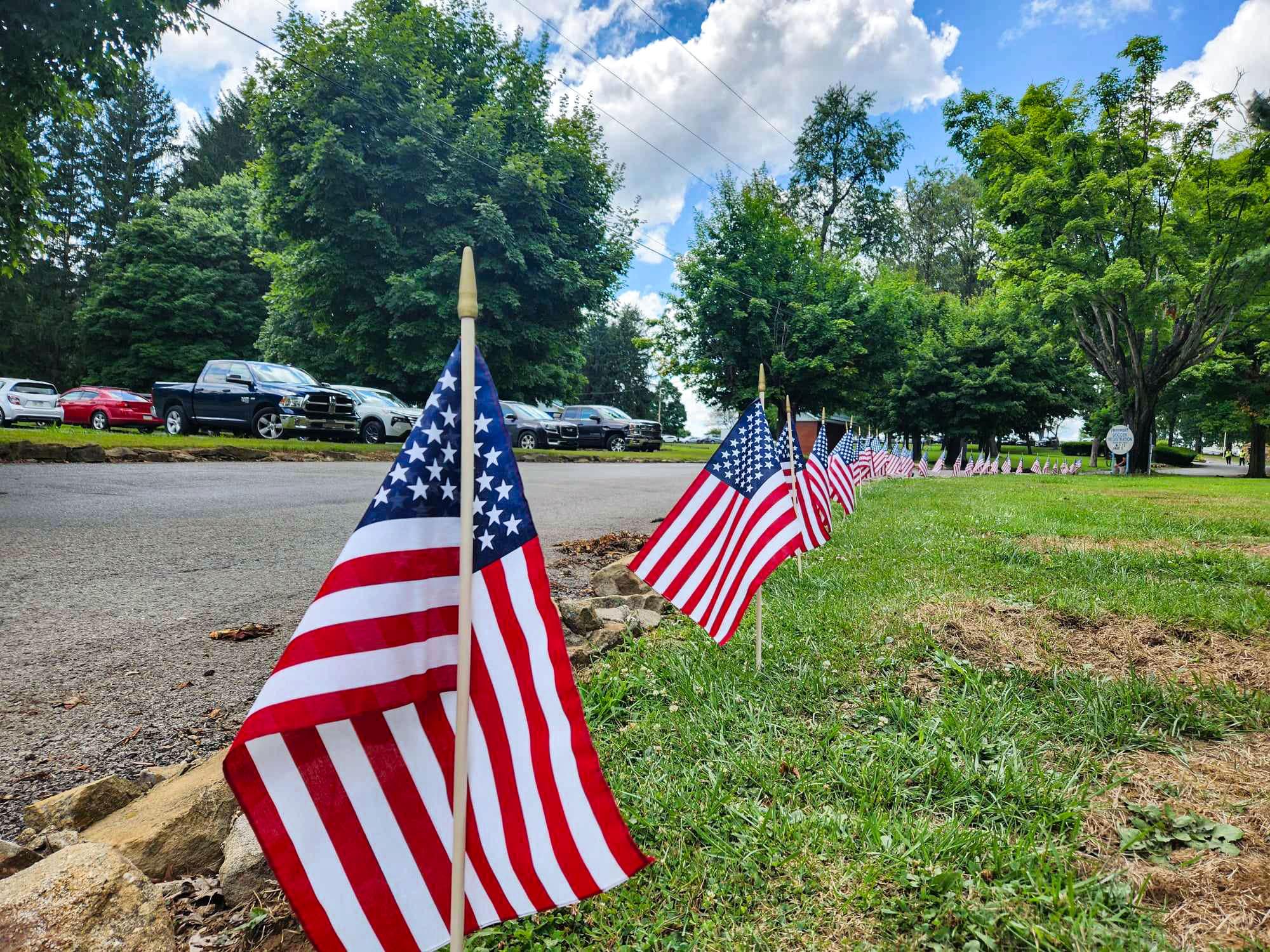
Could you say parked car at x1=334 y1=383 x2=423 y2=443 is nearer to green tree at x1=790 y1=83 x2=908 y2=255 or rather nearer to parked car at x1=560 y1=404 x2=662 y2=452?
parked car at x1=560 y1=404 x2=662 y2=452

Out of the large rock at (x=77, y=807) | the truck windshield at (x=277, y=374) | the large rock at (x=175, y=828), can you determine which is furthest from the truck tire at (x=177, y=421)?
the large rock at (x=175, y=828)

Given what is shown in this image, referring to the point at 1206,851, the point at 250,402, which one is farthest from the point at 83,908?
the point at 250,402

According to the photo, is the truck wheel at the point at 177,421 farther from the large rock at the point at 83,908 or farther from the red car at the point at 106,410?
the large rock at the point at 83,908

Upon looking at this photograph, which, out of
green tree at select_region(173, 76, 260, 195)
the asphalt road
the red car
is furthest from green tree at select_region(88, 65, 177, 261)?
the asphalt road

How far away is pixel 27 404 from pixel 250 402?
13.2 m

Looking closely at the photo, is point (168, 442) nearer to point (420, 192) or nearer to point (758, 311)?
point (420, 192)

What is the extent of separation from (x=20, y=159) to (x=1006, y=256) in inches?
956

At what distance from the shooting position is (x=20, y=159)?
9906 millimetres

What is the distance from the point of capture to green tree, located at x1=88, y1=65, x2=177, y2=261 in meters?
48.2

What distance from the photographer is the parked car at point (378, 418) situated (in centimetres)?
2005

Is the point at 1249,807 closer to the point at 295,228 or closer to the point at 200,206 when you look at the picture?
the point at 295,228

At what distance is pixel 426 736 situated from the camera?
1354 mm

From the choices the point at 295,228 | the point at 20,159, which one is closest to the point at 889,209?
the point at 295,228

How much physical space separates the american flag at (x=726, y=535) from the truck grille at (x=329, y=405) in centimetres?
1616
